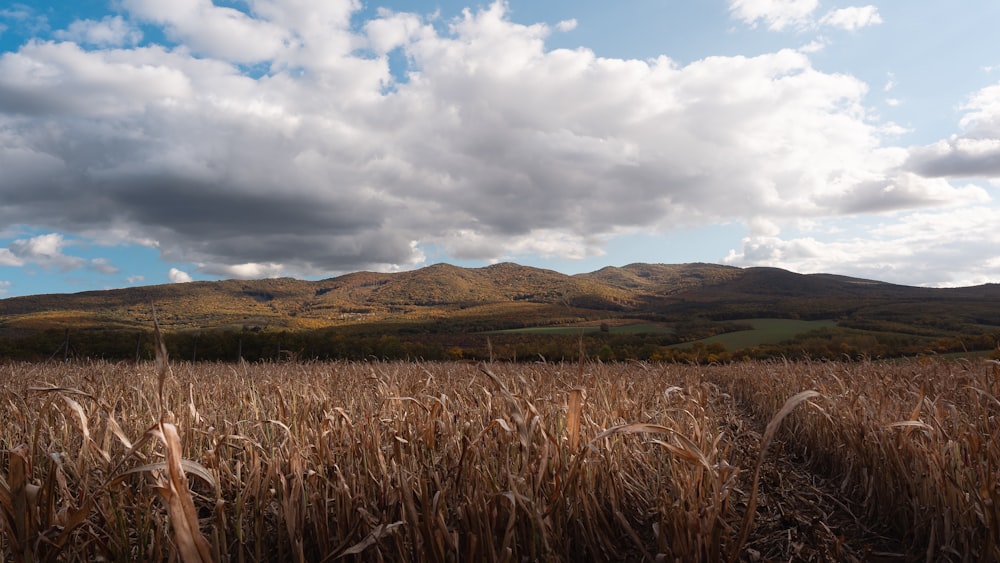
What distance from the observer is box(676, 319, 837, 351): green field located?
40366mm

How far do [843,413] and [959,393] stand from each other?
2.35 meters

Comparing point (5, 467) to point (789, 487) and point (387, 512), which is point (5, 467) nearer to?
point (387, 512)

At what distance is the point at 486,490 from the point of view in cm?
291

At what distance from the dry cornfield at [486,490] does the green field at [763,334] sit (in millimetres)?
35130

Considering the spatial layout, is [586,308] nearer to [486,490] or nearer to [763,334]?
[763,334]

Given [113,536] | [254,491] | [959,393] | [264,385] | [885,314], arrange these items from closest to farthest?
[113,536] → [254,491] → [959,393] → [264,385] → [885,314]

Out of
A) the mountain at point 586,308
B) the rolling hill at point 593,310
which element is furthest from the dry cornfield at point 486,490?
the mountain at point 586,308

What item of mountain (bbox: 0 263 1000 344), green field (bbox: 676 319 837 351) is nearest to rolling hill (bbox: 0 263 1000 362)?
mountain (bbox: 0 263 1000 344)

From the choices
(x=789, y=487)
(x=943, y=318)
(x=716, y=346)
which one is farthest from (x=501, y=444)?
(x=943, y=318)

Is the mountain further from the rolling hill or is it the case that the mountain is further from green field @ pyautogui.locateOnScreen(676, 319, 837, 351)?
green field @ pyautogui.locateOnScreen(676, 319, 837, 351)

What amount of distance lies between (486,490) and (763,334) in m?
49.7

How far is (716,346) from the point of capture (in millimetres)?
35250

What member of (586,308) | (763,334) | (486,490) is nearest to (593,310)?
(586,308)

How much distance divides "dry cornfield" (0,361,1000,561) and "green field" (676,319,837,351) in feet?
115
